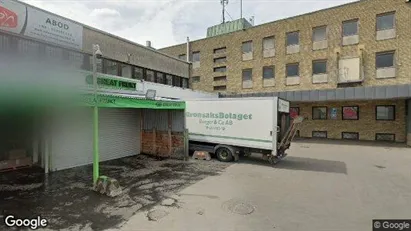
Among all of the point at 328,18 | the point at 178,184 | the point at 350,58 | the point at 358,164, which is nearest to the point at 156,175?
the point at 178,184

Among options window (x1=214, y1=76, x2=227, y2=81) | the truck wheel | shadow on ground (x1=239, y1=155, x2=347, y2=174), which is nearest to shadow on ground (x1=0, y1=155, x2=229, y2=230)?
the truck wheel

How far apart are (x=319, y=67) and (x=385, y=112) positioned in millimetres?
6045

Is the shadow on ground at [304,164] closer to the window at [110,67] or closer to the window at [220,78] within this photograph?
the window at [110,67]

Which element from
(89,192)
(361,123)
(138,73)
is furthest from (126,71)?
(361,123)

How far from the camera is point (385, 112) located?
1898 centimetres

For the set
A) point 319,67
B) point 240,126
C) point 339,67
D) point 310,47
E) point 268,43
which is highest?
point 268,43

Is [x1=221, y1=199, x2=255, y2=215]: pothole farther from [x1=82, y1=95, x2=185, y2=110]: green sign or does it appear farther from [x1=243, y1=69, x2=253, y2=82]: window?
[x1=243, y1=69, x2=253, y2=82]: window

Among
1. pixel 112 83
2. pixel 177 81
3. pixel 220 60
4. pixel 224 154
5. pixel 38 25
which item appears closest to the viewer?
pixel 38 25

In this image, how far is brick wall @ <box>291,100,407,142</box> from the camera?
18.4 m

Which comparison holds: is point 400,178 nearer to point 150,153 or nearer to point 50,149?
point 150,153

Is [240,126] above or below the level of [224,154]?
above

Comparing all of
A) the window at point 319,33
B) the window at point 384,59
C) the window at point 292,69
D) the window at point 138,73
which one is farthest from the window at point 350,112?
the window at point 138,73

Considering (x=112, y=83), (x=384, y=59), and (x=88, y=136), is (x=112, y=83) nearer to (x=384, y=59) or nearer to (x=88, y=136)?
(x=88, y=136)

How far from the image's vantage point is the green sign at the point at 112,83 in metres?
9.54
